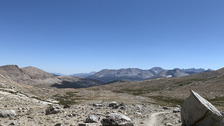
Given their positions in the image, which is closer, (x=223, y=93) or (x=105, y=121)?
(x=105, y=121)

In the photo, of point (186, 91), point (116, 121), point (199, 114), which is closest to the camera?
point (116, 121)

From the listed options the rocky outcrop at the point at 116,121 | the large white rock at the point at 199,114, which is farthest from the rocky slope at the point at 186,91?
the rocky outcrop at the point at 116,121

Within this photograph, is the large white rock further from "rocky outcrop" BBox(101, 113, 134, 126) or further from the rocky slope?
the rocky slope

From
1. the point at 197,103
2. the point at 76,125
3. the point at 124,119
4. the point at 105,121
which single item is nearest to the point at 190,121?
the point at 197,103

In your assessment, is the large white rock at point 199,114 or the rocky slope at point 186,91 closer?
the large white rock at point 199,114

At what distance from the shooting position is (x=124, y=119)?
17.9 metres

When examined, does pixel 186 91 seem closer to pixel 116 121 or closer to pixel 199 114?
pixel 199 114

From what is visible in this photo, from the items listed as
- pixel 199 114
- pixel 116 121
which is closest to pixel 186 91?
pixel 199 114

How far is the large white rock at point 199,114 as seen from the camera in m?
17.2

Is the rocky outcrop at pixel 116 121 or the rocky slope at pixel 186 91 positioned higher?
the rocky outcrop at pixel 116 121

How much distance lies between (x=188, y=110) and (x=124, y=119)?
848 cm

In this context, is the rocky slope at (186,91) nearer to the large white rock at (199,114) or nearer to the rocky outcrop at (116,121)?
the large white rock at (199,114)

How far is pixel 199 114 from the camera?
58.8 feet

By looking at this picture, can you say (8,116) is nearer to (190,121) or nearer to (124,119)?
(124,119)
